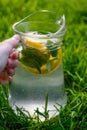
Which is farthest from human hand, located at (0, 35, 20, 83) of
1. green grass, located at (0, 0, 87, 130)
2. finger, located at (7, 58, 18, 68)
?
green grass, located at (0, 0, 87, 130)

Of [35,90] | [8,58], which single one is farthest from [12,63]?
[35,90]

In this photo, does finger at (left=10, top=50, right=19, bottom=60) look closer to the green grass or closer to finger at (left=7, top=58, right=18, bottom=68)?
finger at (left=7, top=58, right=18, bottom=68)

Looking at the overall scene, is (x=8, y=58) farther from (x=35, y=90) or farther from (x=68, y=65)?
(x=68, y=65)

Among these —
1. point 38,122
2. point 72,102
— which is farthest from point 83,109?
point 38,122

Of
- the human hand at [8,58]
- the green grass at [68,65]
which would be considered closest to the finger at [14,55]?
the human hand at [8,58]

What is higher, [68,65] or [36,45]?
[36,45]

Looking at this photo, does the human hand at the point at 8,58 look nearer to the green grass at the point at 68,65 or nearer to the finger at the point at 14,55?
the finger at the point at 14,55
